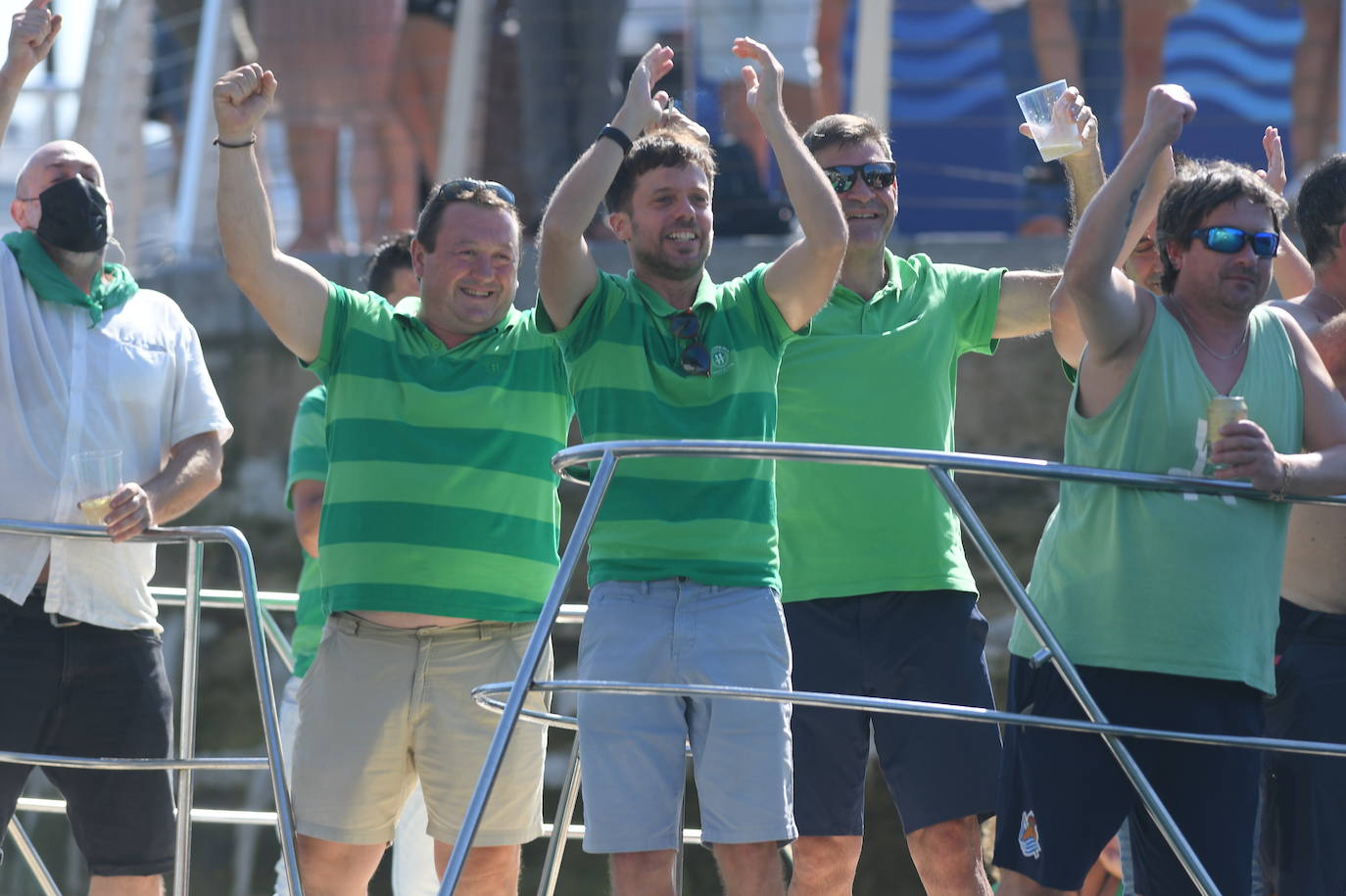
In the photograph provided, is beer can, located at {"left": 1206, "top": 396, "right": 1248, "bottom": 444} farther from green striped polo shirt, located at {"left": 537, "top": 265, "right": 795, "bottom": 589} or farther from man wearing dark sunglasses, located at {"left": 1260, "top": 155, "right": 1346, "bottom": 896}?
green striped polo shirt, located at {"left": 537, "top": 265, "right": 795, "bottom": 589}

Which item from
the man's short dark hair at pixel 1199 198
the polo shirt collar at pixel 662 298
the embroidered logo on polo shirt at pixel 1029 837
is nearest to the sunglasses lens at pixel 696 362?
the polo shirt collar at pixel 662 298

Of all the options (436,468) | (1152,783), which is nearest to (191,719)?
(436,468)

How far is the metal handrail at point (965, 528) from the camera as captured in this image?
306 cm

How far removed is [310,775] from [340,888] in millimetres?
261

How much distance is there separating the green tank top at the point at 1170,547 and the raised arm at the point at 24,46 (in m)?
2.83

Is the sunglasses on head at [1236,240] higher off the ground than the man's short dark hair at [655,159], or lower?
lower

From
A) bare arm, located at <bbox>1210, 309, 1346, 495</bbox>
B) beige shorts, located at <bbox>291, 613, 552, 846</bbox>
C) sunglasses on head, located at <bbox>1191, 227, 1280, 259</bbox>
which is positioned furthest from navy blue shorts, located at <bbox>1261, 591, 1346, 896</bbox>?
beige shorts, located at <bbox>291, 613, 552, 846</bbox>

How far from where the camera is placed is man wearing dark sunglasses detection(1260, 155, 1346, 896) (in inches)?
143

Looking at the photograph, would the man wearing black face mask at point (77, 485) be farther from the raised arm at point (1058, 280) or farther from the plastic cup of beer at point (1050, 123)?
the plastic cup of beer at point (1050, 123)

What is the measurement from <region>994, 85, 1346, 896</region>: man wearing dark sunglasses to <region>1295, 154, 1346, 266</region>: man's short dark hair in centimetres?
60

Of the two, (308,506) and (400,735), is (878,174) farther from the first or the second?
(308,506)

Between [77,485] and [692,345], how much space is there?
5.70 ft

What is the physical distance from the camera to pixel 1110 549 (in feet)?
11.0

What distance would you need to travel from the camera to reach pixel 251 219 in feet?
13.0
